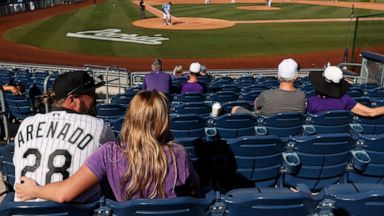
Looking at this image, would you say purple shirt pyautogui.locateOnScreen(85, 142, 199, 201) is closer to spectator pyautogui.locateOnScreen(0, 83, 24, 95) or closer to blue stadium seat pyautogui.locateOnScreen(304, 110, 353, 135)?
blue stadium seat pyautogui.locateOnScreen(304, 110, 353, 135)

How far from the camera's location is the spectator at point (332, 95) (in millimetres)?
5490

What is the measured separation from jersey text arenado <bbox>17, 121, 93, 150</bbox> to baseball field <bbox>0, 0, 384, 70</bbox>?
17300mm

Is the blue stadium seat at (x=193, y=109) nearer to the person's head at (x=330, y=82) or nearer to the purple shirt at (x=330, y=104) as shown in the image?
the purple shirt at (x=330, y=104)

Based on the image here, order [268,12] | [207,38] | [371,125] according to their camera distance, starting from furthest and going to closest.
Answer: [268,12], [207,38], [371,125]

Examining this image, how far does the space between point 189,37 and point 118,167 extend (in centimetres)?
2623

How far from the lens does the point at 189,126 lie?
571 cm

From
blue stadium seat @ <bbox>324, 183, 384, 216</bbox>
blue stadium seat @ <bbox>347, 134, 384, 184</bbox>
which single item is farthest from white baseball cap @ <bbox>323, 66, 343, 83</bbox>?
blue stadium seat @ <bbox>324, 183, 384, 216</bbox>

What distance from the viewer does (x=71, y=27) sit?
108 feet

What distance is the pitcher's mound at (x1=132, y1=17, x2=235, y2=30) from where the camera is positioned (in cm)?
3278

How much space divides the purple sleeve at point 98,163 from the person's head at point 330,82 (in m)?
3.72

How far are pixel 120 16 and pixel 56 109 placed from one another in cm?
3915

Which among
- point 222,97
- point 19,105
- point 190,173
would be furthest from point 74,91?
point 19,105

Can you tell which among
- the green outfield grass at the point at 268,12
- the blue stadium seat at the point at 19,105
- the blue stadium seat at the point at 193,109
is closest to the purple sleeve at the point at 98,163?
the blue stadium seat at the point at 193,109

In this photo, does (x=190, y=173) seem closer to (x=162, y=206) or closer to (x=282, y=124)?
(x=162, y=206)
